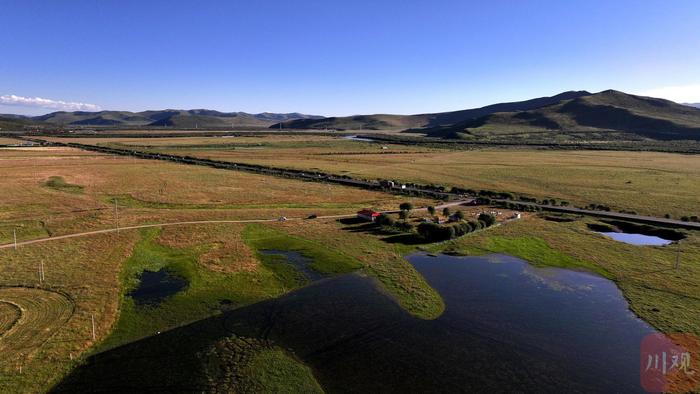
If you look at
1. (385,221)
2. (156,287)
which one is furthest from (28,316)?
(385,221)

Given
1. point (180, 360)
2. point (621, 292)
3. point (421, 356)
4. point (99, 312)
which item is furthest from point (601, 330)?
point (99, 312)

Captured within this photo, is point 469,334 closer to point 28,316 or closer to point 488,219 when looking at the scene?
point 28,316

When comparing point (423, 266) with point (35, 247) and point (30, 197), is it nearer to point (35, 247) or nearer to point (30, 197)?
point (35, 247)

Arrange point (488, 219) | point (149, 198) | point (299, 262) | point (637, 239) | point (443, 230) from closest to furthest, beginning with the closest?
point (299, 262), point (443, 230), point (637, 239), point (488, 219), point (149, 198)

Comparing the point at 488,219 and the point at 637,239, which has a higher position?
the point at 488,219

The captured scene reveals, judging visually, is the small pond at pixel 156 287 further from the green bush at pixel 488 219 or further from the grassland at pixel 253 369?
the green bush at pixel 488 219

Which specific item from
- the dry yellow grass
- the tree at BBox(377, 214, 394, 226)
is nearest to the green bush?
the tree at BBox(377, 214, 394, 226)
